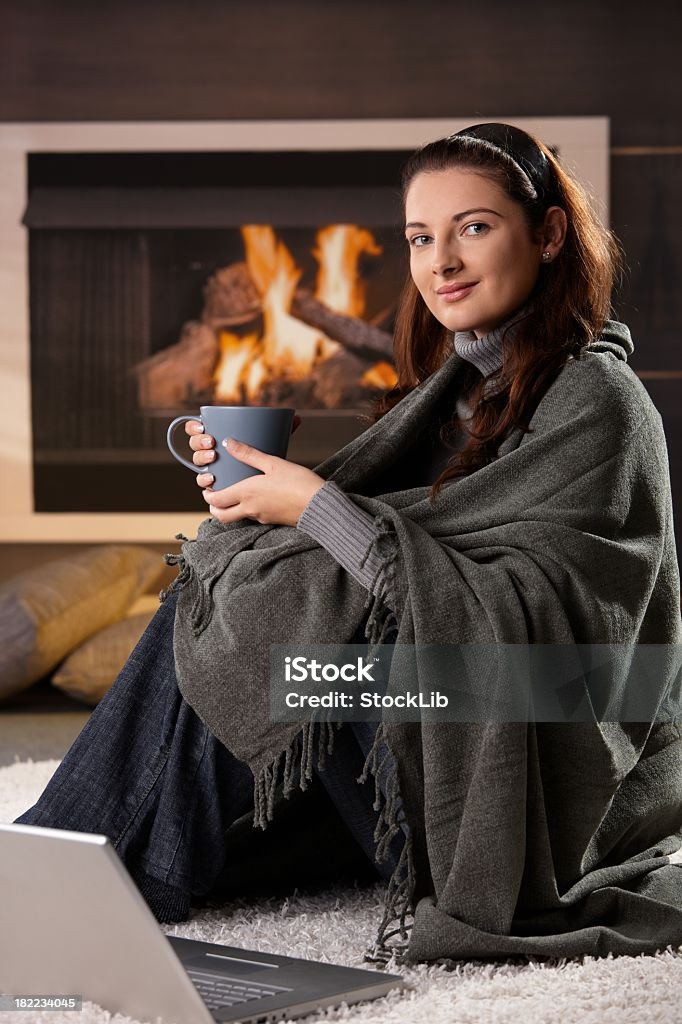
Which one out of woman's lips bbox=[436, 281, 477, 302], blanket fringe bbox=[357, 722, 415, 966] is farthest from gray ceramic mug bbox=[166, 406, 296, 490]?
blanket fringe bbox=[357, 722, 415, 966]

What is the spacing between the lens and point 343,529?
4.76 feet

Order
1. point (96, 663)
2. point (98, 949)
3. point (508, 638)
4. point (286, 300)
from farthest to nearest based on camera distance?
1. point (286, 300)
2. point (96, 663)
3. point (508, 638)
4. point (98, 949)

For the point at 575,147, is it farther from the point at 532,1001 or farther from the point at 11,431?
the point at 532,1001

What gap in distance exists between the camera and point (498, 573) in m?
1.40

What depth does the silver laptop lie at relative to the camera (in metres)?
1.04

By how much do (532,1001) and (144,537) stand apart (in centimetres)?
255

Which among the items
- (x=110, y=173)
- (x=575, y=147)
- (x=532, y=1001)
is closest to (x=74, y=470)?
(x=110, y=173)

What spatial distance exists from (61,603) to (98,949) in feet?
7.53

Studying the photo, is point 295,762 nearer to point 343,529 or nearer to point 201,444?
point 343,529

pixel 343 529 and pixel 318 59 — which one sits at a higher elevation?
pixel 318 59

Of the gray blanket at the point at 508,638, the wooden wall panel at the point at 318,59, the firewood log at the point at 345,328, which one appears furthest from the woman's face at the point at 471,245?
the wooden wall panel at the point at 318,59

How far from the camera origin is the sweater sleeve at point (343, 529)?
1.42m

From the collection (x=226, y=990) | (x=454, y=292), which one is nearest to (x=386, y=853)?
(x=226, y=990)

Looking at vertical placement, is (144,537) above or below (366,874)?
above
